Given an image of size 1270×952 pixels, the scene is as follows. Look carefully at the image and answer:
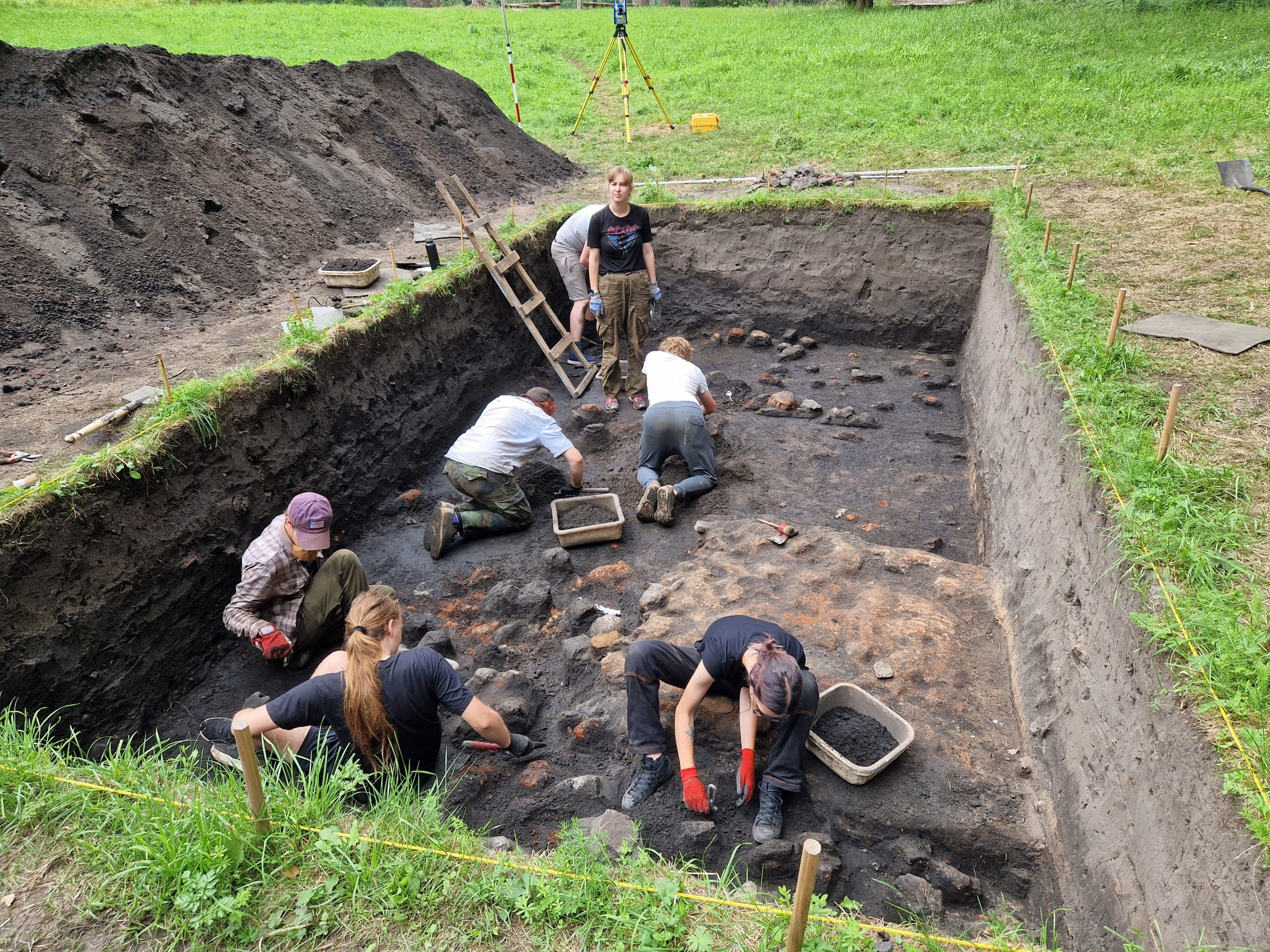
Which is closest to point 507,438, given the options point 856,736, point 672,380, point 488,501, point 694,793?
point 488,501

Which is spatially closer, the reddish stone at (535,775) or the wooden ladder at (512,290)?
the reddish stone at (535,775)

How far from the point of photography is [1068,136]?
35.1 feet

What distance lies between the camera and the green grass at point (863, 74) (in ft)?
34.9

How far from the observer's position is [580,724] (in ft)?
13.2

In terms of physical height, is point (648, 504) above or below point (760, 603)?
above

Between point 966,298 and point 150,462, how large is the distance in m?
8.05

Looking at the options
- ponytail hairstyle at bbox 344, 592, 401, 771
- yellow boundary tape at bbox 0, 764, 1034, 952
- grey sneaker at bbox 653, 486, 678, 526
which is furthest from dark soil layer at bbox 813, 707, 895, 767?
grey sneaker at bbox 653, 486, 678, 526

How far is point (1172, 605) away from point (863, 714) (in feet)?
5.19

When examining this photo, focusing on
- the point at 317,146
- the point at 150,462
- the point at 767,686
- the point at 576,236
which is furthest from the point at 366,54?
the point at 767,686

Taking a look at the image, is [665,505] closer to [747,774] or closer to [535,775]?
[535,775]

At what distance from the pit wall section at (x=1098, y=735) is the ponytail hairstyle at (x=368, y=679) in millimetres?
2866

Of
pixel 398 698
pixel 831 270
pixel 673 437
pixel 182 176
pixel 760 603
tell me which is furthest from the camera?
pixel 831 270

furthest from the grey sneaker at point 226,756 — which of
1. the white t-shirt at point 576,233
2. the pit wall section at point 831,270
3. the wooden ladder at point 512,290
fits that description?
the pit wall section at point 831,270

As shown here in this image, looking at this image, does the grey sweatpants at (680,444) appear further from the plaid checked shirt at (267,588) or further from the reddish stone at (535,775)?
the plaid checked shirt at (267,588)
